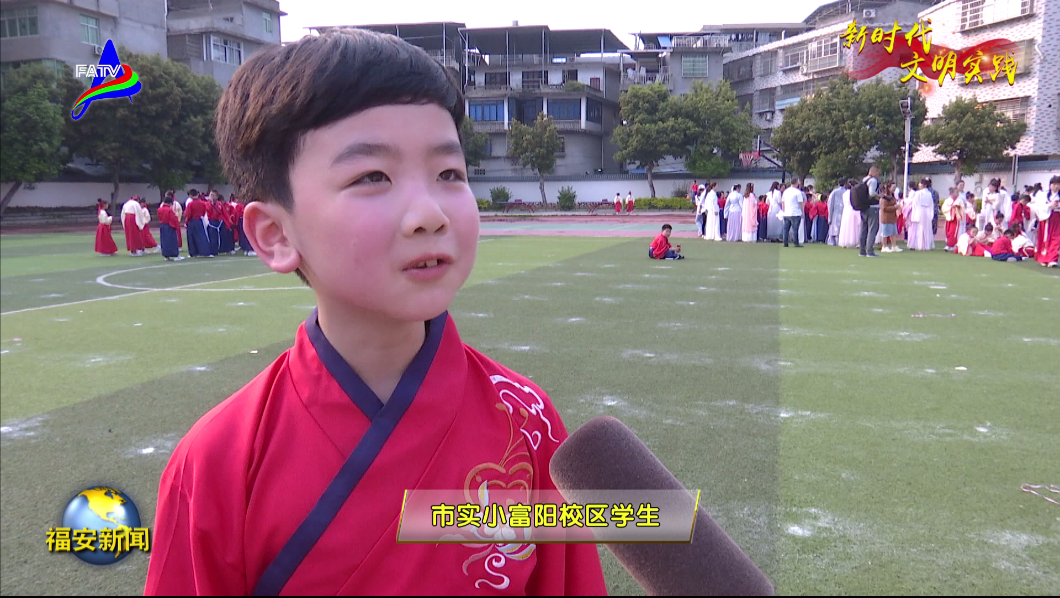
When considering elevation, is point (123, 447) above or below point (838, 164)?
below

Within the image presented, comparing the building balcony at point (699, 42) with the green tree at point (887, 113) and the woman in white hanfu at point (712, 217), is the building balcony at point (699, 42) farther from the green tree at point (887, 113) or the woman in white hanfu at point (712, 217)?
the woman in white hanfu at point (712, 217)

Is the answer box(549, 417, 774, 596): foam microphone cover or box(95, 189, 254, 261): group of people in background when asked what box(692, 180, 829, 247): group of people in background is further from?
box(549, 417, 774, 596): foam microphone cover

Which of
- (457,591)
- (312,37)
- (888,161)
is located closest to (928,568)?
(457,591)

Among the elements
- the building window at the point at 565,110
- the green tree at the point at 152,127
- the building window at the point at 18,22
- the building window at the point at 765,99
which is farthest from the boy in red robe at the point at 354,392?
the building window at the point at 765,99

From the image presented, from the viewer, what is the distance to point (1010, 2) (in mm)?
34625

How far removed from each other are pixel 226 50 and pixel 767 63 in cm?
3163

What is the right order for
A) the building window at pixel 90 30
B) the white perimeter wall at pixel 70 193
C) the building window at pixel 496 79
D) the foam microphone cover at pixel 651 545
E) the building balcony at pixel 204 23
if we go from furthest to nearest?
the building window at pixel 496 79, the building balcony at pixel 204 23, the building window at pixel 90 30, the white perimeter wall at pixel 70 193, the foam microphone cover at pixel 651 545

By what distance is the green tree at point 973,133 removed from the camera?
32312mm

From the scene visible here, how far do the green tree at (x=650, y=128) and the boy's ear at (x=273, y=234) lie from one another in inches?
1611

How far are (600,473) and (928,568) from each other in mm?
2543

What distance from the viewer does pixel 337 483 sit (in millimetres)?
1133

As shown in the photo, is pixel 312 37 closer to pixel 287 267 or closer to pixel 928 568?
pixel 287 267

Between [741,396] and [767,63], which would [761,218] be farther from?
[767,63]

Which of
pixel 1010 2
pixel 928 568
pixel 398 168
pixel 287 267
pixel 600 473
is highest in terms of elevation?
pixel 1010 2
